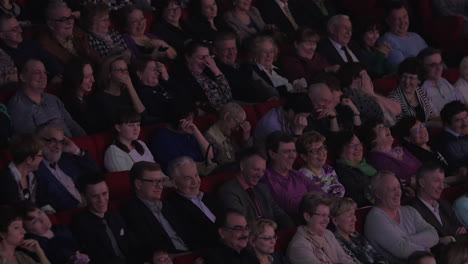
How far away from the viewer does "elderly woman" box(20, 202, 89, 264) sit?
3.55 metres

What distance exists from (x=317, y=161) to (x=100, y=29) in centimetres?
99

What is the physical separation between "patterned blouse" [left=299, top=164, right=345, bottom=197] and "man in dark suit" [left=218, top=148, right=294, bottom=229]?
9.4 inches

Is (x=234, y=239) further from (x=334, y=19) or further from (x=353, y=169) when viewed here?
(x=334, y=19)

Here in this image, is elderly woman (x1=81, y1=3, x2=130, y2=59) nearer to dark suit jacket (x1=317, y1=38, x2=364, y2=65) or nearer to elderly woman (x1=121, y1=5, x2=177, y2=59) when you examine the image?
elderly woman (x1=121, y1=5, x2=177, y2=59)

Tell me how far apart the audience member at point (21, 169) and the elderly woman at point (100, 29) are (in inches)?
38.2

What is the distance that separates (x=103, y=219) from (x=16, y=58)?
933mm

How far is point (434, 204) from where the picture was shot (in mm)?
4461

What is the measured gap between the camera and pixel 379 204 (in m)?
4.30

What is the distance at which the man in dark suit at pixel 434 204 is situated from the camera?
441 cm

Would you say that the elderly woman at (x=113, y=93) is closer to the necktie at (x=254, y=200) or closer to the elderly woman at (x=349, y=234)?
the necktie at (x=254, y=200)

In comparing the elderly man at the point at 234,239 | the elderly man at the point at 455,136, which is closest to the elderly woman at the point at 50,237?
the elderly man at the point at 234,239

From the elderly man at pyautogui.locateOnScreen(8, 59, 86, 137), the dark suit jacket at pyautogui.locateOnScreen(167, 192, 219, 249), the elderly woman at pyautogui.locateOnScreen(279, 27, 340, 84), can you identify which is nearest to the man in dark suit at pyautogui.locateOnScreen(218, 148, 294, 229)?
the dark suit jacket at pyautogui.locateOnScreen(167, 192, 219, 249)

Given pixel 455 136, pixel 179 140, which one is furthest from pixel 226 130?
pixel 455 136

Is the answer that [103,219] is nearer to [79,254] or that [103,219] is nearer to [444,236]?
[79,254]
